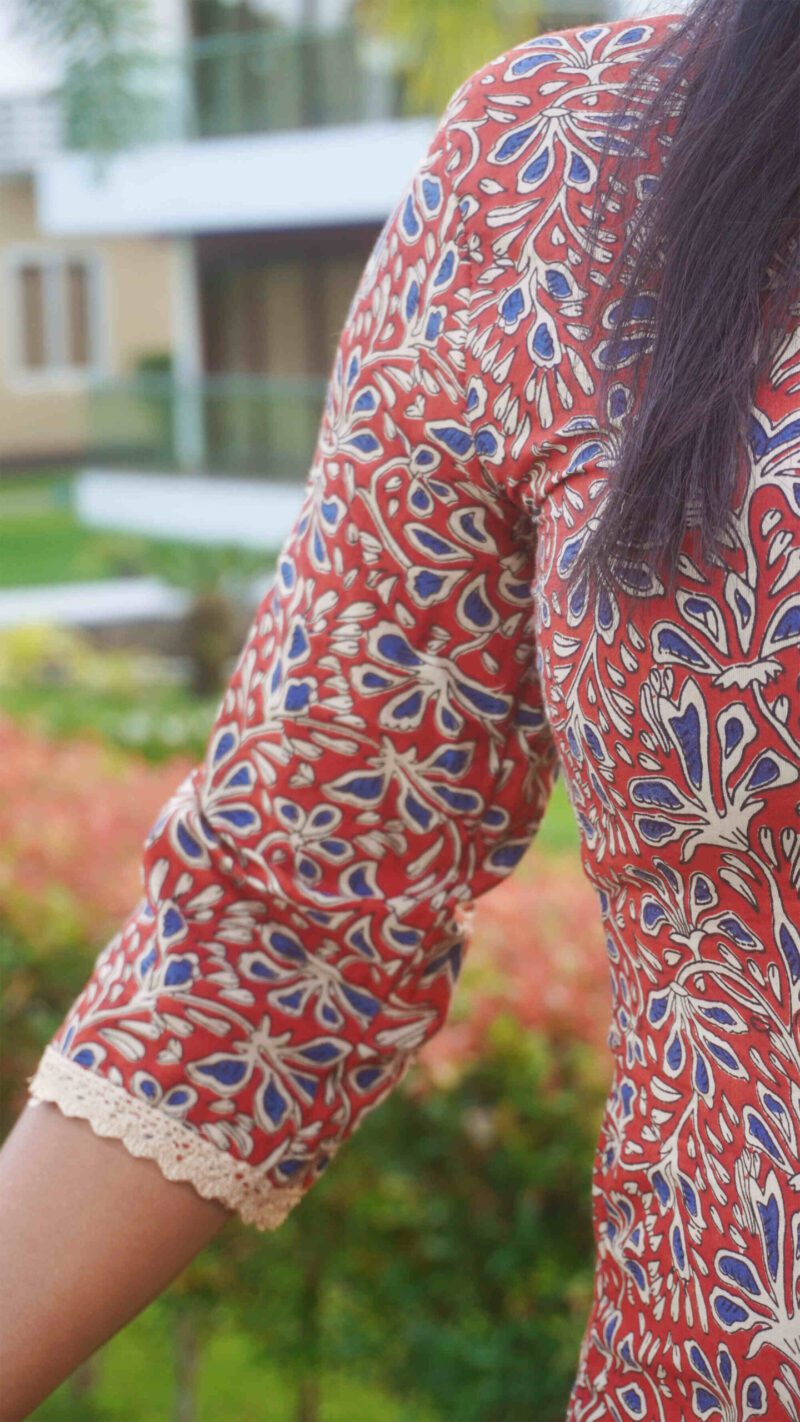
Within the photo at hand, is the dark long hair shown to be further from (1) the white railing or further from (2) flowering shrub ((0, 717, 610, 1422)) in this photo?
(1) the white railing

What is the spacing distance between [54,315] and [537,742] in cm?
2791

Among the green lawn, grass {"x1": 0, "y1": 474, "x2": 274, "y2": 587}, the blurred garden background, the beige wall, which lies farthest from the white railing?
the green lawn

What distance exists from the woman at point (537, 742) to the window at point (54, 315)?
2712 cm

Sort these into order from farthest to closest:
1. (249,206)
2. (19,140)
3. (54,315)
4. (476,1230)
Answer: (54,315), (19,140), (249,206), (476,1230)

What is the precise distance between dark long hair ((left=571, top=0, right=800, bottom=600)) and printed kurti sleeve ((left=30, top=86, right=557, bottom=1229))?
Result: 4.2 inches

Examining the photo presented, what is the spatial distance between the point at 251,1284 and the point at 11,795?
115cm

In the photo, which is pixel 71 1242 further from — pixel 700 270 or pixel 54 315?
pixel 54 315

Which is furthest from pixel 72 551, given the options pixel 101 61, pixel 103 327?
pixel 101 61

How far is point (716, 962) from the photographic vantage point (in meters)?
0.82

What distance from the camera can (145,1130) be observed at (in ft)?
3.10

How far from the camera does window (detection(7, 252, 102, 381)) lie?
27172mm

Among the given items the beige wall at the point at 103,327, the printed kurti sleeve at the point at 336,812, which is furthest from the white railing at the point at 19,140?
the printed kurti sleeve at the point at 336,812

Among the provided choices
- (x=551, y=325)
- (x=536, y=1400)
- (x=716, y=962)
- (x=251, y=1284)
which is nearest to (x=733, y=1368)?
(x=716, y=962)

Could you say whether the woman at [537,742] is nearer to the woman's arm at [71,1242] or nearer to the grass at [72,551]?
the woman's arm at [71,1242]
